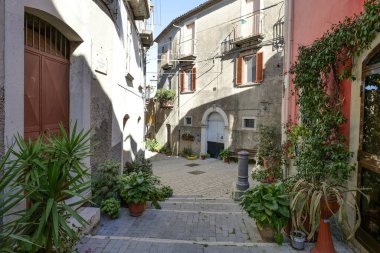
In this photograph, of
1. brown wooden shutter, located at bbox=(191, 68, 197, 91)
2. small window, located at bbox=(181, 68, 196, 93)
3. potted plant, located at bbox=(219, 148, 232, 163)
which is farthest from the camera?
small window, located at bbox=(181, 68, 196, 93)

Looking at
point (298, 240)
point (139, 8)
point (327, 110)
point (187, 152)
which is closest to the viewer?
point (298, 240)

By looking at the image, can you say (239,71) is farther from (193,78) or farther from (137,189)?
(137,189)

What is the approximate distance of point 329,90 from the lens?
4633 millimetres

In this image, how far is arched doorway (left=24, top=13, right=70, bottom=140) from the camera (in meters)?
3.54

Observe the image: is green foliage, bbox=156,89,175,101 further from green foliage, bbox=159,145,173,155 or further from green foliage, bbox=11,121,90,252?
green foliage, bbox=11,121,90,252

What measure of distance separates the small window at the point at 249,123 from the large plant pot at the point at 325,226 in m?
10.3

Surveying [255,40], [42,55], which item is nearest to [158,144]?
[255,40]

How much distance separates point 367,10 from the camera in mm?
3229

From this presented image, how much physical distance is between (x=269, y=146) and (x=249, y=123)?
131 inches

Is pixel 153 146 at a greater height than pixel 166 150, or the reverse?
pixel 153 146

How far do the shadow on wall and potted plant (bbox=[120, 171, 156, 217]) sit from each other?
8.39 metres

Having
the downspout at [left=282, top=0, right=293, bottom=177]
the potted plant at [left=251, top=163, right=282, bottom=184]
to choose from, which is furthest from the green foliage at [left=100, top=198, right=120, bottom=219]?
the downspout at [left=282, top=0, right=293, bottom=177]

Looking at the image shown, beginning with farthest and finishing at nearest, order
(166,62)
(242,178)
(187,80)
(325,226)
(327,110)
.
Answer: (166,62) < (187,80) < (242,178) < (327,110) < (325,226)

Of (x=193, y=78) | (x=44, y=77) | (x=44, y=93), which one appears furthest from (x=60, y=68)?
(x=193, y=78)
